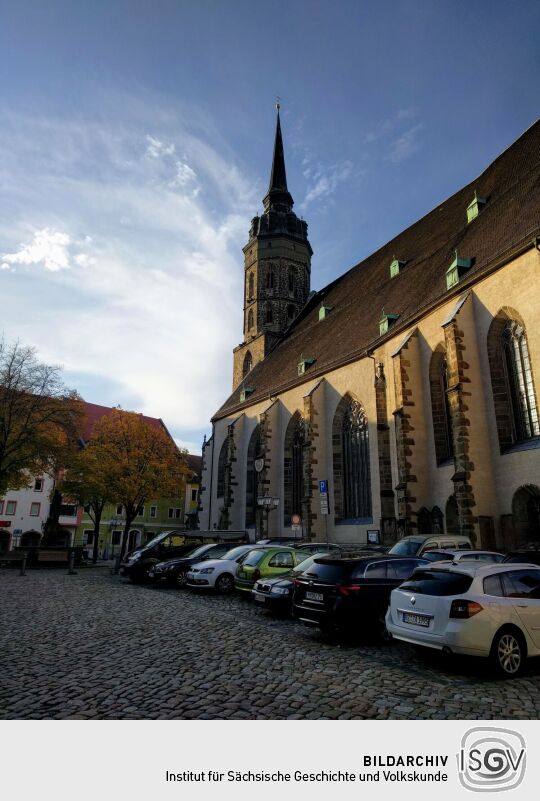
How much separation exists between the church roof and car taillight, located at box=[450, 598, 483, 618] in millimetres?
12304

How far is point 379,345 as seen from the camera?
21.9m

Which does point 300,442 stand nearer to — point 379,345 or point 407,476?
point 379,345

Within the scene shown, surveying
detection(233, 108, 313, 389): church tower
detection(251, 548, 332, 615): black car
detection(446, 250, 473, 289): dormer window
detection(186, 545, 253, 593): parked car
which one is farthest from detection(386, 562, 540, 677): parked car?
detection(233, 108, 313, 389): church tower

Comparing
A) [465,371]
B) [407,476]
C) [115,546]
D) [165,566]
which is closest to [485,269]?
[465,371]

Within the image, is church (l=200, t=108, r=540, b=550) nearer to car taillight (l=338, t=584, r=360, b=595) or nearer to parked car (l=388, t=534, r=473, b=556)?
parked car (l=388, t=534, r=473, b=556)

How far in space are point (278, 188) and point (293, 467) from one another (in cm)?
3034

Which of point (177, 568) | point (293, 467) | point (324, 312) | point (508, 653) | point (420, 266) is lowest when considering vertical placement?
point (508, 653)

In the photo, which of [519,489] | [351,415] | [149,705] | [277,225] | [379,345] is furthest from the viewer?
[277,225]

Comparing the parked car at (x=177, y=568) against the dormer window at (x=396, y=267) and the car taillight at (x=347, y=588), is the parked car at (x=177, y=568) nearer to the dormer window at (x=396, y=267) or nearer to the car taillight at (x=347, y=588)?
the car taillight at (x=347, y=588)

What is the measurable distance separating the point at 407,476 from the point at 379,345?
6231 millimetres

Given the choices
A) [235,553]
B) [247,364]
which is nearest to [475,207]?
[235,553]

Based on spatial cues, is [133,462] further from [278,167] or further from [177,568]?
[278,167]

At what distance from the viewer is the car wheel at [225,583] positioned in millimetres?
14129
